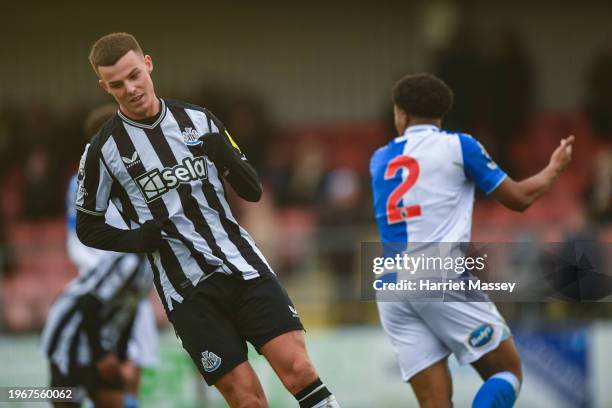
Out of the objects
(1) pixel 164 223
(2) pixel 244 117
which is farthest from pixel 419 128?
(2) pixel 244 117

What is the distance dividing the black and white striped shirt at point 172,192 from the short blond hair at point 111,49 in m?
0.31

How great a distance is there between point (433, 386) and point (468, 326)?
381 mm

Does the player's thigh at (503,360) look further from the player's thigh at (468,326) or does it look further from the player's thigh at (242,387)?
the player's thigh at (242,387)

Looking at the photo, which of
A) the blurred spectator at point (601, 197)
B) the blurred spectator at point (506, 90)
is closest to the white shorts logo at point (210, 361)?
the blurred spectator at point (601, 197)

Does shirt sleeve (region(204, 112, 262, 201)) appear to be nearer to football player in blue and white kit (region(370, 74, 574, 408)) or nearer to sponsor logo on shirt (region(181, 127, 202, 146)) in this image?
sponsor logo on shirt (region(181, 127, 202, 146))

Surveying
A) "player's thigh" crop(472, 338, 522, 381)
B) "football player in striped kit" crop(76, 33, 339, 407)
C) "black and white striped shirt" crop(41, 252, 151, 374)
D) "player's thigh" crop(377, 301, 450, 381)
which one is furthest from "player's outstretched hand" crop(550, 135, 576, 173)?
"black and white striped shirt" crop(41, 252, 151, 374)

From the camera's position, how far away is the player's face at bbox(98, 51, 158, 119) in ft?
16.6

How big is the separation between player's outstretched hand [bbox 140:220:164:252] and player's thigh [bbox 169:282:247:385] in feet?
1.04

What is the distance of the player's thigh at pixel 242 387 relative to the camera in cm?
498

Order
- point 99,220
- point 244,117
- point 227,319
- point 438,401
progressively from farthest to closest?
point 244,117 → point 438,401 → point 99,220 → point 227,319

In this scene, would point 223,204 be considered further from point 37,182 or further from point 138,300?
point 37,182

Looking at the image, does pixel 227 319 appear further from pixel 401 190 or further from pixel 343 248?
pixel 343 248

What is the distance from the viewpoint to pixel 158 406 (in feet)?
35.1

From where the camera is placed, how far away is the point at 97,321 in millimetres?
7438
